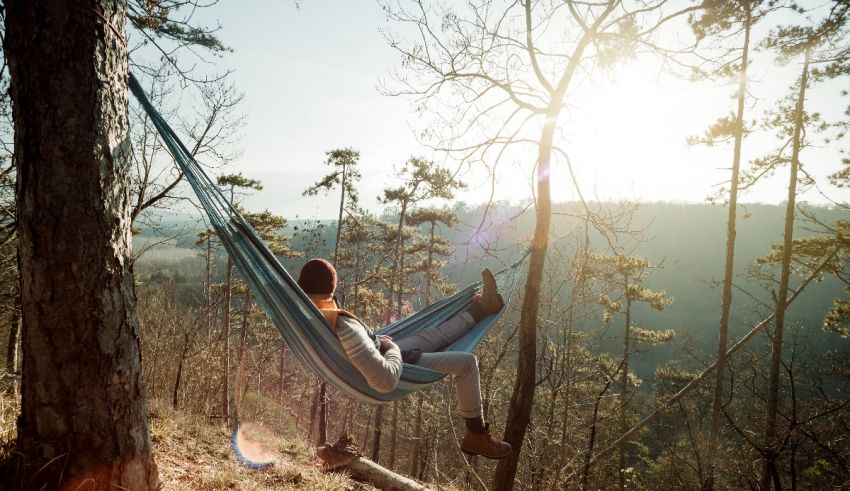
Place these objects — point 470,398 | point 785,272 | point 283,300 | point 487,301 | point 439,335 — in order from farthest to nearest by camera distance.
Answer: point 785,272, point 487,301, point 439,335, point 470,398, point 283,300

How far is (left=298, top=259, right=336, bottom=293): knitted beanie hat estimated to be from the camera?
197 cm

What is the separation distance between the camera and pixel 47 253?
1.24 metres

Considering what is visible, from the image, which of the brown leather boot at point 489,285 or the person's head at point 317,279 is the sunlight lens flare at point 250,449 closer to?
the person's head at point 317,279

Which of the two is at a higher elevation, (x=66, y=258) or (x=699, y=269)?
(x=66, y=258)

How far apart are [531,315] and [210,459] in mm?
2508

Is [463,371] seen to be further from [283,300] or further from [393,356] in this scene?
[283,300]

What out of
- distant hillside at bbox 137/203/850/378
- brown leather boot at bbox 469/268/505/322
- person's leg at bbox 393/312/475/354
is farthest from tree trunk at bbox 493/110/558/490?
distant hillside at bbox 137/203/850/378

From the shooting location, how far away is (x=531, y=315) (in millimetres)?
2703

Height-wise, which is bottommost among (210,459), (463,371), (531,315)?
(210,459)

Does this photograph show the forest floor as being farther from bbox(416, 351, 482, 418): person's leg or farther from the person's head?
bbox(416, 351, 482, 418): person's leg

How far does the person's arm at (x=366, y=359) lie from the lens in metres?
1.83

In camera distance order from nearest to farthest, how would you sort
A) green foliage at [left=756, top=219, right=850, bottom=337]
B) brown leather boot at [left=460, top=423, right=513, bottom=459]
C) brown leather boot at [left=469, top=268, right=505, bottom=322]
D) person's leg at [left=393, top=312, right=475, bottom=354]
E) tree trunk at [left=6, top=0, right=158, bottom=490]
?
tree trunk at [left=6, top=0, right=158, bottom=490] → brown leather boot at [left=460, top=423, right=513, bottom=459] → person's leg at [left=393, top=312, right=475, bottom=354] → brown leather boot at [left=469, top=268, right=505, bottom=322] → green foliage at [left=756, top=219, right=850, bottom=337]

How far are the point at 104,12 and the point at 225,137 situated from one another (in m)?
4.88

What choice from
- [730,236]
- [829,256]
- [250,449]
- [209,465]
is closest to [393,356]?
[209,465]
